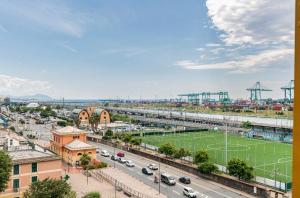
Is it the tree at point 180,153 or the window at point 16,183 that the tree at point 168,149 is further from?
the window at point 16,183

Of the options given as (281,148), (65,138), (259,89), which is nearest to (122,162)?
(65,138)

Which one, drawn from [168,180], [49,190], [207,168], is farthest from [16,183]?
[207,168]

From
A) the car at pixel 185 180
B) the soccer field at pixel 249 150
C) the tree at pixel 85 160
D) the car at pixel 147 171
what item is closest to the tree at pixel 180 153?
the soccer field at pixel 249 150

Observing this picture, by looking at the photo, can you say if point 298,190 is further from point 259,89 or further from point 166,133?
point 259,89

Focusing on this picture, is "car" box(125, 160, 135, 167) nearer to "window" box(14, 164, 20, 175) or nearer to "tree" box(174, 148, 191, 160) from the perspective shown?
"tree" box(174, 148, 191, 160)

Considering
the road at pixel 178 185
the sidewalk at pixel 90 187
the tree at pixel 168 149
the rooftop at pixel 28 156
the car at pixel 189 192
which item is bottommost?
the sidewalk at pixel 90 187

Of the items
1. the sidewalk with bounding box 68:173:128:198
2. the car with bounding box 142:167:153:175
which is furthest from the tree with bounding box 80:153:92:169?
the car with bounding box 142:167:153:175
